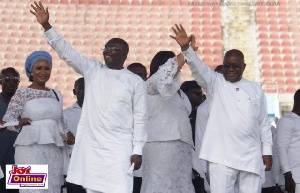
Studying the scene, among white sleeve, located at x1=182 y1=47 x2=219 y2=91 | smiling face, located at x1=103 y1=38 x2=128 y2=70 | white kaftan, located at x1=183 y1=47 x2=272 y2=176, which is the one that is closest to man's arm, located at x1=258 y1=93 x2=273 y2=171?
white kaftan, located at x1=183 y1=47 x2=272 y2=176

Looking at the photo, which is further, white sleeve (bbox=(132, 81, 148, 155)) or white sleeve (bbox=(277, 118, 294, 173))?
white sleeve (bbox=(277, 118, 294, 173))

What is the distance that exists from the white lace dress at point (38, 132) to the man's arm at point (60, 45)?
436 millimetres

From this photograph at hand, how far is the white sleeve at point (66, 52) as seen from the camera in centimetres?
422

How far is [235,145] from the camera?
14.5 feet

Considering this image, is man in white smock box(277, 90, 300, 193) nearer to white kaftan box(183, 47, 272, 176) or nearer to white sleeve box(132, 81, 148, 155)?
white kaftan box(183, 47, 272, 176)

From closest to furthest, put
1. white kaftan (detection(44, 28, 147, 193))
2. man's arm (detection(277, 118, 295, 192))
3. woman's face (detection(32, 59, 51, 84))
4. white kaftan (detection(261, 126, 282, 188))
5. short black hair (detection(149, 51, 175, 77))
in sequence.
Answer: white kaftan (detection(44, 28, 147, 193)) → woman's face (detection(32, 59, 51, 84)) → short black hair (detection(149, 51, 175, 77)) → man's arm (detection(277, 118, 295, 192)) → white kaftan (detection(261, 126, 282, 188))

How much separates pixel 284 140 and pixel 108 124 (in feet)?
6.22

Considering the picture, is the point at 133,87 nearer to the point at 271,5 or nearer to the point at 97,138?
the point at 97,138

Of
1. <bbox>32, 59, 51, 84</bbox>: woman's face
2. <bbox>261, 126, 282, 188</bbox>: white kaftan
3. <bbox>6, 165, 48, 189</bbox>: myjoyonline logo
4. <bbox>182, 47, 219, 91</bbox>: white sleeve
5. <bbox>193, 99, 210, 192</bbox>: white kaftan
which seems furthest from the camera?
<bbox>261, 126, 282, 188</bbox>: white kaftan

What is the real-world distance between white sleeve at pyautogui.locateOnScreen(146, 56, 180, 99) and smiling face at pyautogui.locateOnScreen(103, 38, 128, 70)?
0.96 feet

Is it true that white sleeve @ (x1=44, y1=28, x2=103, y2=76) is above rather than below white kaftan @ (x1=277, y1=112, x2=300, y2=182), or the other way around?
above

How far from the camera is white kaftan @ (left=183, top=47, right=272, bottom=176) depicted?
14.4ft

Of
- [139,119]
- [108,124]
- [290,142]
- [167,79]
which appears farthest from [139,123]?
[290,142]

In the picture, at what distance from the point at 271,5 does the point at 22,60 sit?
6.90m
